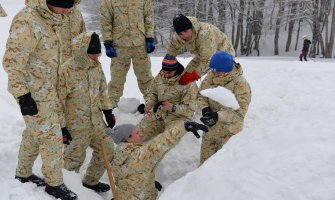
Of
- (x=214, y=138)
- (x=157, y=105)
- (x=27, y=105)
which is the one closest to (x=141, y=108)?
(x=157, y=105)

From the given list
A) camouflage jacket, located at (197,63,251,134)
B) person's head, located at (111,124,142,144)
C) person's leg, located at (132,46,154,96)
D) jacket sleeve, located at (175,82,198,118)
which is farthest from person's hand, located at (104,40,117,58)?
camouflage jacket, located at (197,63,251,134)

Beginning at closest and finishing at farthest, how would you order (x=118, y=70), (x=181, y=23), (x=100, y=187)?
(x=100, y=187) < (x=181, y=23) < (x=118, y=70)

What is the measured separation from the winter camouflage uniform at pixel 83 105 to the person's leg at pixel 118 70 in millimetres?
1338

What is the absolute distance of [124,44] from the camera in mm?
→ 5625

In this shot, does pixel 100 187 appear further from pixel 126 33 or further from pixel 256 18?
pixel 256 18

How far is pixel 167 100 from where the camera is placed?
523cm

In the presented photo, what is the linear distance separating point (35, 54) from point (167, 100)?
7.55 ft

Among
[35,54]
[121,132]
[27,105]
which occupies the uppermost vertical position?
[35,54]

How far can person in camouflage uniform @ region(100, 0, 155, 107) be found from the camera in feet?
18.1

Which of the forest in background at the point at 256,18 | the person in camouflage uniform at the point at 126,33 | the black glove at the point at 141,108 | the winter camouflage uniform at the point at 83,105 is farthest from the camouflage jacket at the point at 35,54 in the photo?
the forest in background at the point at 256,18

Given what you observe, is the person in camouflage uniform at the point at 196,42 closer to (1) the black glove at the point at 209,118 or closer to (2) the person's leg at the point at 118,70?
(2) the person's leg at the point at 118,70

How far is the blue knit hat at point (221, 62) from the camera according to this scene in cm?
421

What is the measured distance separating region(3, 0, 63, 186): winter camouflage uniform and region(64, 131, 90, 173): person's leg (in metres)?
0.67

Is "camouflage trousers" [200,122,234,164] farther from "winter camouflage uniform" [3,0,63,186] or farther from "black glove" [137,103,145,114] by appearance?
"winter camouflage uniform" [3,0,63,186]
